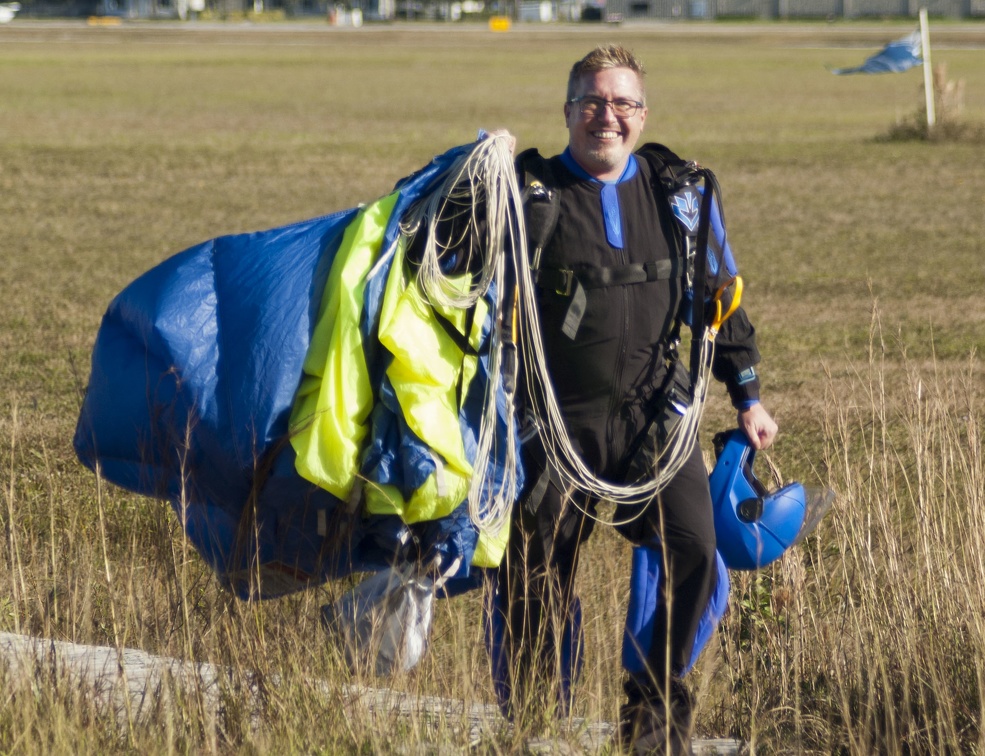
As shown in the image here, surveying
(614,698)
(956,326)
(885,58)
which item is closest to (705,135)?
(885,58)

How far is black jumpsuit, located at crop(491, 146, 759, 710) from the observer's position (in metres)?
3.13

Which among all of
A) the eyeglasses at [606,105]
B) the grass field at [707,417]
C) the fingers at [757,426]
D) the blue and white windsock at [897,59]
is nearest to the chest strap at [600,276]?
the eyeglasses at [606,105]

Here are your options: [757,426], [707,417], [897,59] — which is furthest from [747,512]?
[897,59]

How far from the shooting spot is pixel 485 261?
3043 millimetres

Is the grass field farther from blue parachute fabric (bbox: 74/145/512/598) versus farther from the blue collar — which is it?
the blue collar

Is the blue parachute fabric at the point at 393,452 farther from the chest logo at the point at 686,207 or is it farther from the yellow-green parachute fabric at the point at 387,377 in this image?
the chest logo at the point at 686,207

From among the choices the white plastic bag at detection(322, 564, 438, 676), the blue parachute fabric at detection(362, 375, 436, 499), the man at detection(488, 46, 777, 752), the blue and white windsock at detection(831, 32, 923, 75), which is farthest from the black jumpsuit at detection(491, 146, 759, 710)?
the blue and white windsock at detection(831, 32, 923, 75)

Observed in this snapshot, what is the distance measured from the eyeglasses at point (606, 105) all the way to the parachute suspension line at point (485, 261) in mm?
208

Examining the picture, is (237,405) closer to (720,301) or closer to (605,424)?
(605,424)

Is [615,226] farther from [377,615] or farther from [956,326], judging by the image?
[956,326]

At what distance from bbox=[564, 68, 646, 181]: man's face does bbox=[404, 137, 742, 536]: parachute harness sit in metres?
0.18

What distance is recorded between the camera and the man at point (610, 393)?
10.2ft

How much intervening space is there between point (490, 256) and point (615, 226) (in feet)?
1.02

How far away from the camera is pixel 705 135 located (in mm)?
20266
